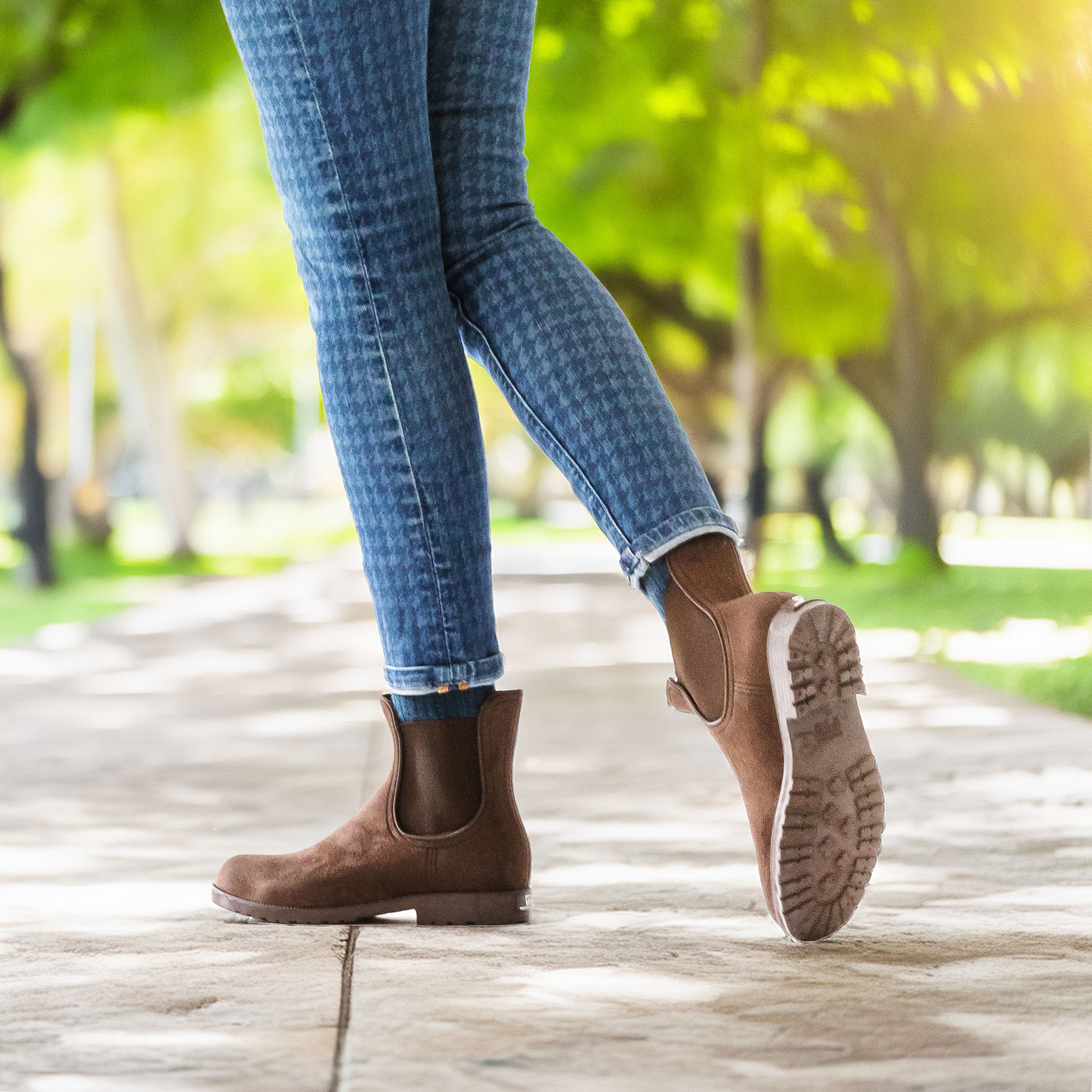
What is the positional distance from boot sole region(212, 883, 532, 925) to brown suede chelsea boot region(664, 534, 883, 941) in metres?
0.36

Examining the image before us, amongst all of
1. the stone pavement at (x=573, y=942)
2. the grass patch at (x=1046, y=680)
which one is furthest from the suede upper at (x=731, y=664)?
the grass patch at (x=1046, y=680)

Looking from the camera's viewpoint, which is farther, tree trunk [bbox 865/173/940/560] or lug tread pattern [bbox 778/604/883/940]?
tree trunk [bbox 865/173/940/560]

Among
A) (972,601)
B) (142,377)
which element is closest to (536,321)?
(972,601)

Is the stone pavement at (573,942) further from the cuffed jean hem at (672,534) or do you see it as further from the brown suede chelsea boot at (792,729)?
the cuffed jean hem at (672,534)

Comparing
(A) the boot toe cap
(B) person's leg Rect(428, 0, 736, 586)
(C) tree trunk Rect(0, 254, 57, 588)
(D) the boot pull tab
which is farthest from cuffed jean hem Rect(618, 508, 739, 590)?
(C) tree trunk Rect(0, 254, 57, 588)

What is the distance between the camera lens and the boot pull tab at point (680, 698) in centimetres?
186

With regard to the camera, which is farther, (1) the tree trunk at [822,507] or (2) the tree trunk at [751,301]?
(1) the tree trunk at [822,507]

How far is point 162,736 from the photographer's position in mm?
4371

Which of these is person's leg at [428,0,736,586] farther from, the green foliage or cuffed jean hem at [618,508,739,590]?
the green foliage

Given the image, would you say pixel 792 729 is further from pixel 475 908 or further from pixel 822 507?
pixel 822 507

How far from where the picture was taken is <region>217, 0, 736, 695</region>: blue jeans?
6.06ft

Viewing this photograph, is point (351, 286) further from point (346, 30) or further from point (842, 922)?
point (842, 922)

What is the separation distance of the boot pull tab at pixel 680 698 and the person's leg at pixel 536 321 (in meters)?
0.14

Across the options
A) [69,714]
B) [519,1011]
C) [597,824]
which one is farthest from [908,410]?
[519,1011]
